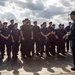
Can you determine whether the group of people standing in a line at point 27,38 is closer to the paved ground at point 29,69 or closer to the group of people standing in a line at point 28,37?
the group of people standing in a line at point 28,37

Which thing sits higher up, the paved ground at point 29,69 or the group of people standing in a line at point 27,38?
the group of people standing in a line at point 27,38

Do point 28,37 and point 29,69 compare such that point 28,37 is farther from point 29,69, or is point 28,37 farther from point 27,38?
point 29,69

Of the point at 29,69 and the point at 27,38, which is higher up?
the point at 27,38

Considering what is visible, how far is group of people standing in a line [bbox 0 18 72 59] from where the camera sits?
44.5 ft

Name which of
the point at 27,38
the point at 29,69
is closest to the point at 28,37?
the point at 27,38

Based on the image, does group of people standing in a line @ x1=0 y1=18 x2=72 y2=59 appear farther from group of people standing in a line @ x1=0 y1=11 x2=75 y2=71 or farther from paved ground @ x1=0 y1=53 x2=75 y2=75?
paved ground @ x1=0 y1=53 x2=75 y2=75

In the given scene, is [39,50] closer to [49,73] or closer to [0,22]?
[0,22]

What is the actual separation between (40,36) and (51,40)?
991 millimetres

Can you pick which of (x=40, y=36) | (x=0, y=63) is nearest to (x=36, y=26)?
(x=40, y=36)

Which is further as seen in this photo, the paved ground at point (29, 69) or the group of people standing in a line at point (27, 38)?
the group of people standing in a line at point (27, 38)

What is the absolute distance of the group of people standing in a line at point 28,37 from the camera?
13555mm

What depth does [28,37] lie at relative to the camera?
13766 millimetres

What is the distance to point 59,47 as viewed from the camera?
52.2 ft

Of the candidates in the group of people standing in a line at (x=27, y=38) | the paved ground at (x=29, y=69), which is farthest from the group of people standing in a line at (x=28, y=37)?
the paved ground at (x=29, y=69)
